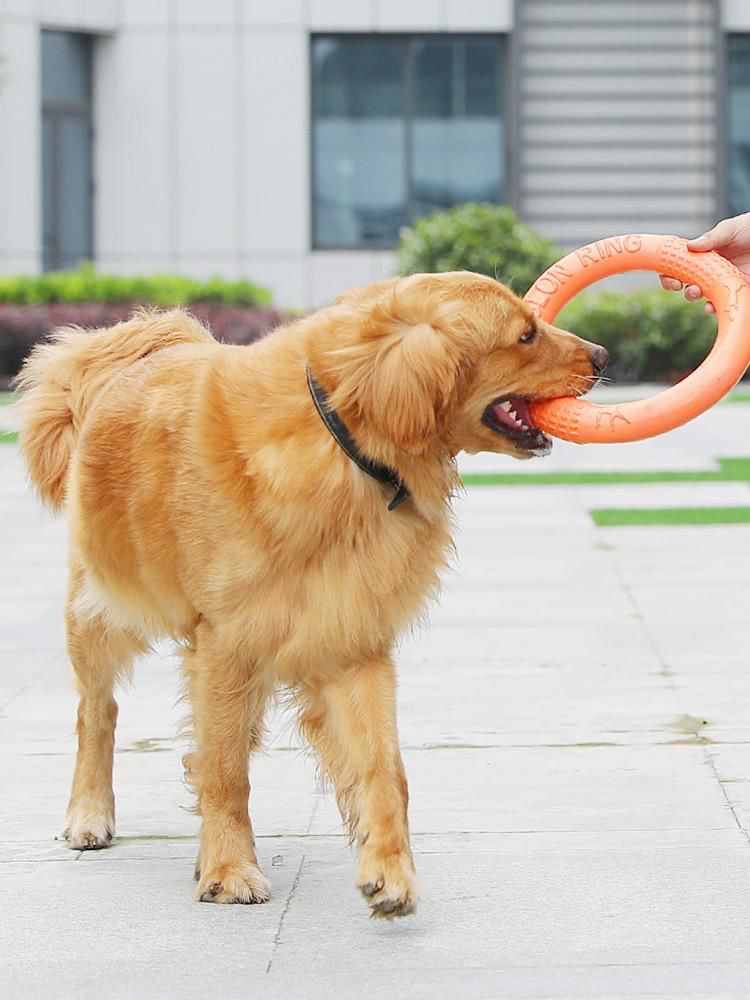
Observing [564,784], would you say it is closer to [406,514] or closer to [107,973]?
[406,514]

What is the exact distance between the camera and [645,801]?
5695 millimetres

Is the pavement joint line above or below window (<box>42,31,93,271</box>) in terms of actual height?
below

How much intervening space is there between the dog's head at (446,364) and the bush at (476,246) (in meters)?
18.3

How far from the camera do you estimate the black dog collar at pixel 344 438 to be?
185 inches

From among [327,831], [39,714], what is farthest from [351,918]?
[39,714]

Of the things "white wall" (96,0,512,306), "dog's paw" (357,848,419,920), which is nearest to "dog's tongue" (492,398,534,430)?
"dog's paw" (357,848,419,920)

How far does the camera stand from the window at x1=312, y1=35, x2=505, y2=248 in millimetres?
27266

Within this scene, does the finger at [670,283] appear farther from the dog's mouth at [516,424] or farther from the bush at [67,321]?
the bush at [67,321]

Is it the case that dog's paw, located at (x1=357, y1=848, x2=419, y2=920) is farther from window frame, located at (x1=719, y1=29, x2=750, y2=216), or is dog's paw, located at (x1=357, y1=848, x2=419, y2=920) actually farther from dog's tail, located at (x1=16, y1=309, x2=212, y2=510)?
window frame, located at (x1=719, y1=29, x2=750, y2=216)

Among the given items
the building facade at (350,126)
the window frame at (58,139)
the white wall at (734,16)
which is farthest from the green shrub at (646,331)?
the window frame at (58,139)

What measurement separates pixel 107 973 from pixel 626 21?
1002 inches

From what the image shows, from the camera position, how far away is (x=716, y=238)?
6.31 m

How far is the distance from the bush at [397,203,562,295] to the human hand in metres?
16.6

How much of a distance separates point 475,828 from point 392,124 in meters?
22.9
